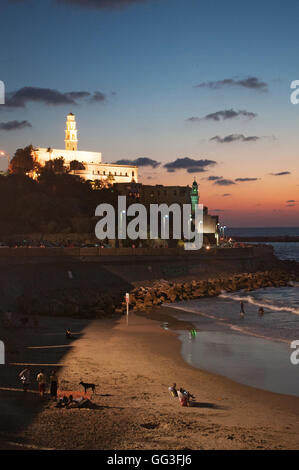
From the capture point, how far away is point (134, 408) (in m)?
17.5

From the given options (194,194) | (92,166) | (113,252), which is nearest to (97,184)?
(92,166)

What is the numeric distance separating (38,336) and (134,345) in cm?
603

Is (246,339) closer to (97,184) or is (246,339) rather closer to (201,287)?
(201,287)

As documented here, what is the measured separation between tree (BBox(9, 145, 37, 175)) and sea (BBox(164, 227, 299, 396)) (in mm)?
76839

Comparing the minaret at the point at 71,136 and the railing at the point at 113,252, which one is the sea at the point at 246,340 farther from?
the minaret at the point at 71,136

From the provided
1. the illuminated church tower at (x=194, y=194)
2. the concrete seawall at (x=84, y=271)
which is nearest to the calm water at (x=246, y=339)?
the concrete seawall at (x=84, y=271)

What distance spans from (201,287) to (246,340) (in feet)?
83.2

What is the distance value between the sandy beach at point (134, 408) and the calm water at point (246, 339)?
126 centimetres

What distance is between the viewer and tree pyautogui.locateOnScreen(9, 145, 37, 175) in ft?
384

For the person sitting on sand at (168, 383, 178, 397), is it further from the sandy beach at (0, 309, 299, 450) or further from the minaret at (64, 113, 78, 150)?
the minaret at (64, 113, 78, 150)

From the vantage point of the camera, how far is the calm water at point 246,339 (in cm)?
2334
